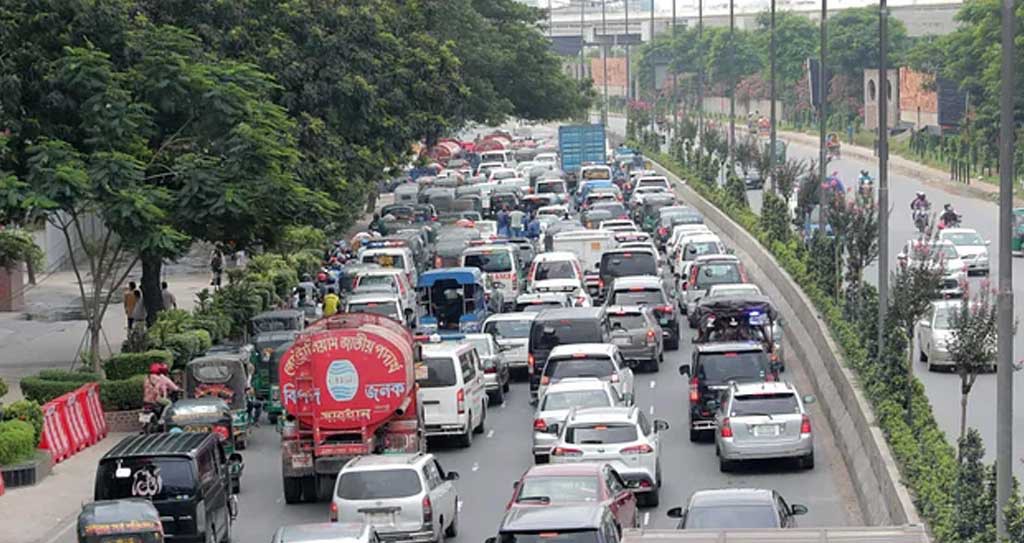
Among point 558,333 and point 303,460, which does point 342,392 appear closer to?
point 303,460

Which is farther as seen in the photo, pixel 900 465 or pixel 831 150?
pixel 831 150

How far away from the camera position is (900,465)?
26.1 metres

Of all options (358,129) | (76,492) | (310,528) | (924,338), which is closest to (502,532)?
(310,528)

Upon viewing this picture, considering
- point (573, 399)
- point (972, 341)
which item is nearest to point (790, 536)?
point (972, 341)

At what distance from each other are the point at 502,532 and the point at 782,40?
462ft

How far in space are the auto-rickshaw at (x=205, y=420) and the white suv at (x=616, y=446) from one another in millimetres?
5656

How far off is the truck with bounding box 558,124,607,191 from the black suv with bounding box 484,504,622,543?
265 feet

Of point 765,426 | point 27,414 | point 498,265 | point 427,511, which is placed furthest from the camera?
point 498,265

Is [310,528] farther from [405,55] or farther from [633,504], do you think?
[405,55]

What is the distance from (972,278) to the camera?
172 ft

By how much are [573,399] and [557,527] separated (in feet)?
37.4

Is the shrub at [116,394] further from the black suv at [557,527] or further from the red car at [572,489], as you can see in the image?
the black suv at [557,527]

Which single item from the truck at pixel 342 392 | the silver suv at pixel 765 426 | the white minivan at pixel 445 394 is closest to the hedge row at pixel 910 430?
the silver suv at pixel 765 426

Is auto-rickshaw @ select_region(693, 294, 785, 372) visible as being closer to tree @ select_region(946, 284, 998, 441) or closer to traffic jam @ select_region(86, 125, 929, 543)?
traffic jam @ select_region(86, 125, 929, 543)
